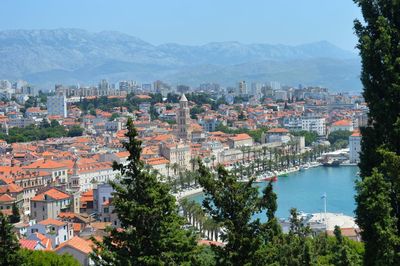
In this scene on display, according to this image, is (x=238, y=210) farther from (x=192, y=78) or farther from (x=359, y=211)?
(x=192, y=78)

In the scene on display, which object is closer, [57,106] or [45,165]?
[45,165]

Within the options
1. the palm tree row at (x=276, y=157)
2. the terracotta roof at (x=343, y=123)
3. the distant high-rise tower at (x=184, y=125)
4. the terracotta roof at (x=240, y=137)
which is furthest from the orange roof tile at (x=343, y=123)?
the distant high-rise tower at (x=184, y=125)

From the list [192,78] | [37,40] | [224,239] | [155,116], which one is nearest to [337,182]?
[155,116]

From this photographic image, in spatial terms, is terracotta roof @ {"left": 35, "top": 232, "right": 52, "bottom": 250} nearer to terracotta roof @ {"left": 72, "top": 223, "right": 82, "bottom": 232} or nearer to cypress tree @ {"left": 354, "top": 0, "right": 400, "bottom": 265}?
terracotta roof @ {"left": 72, "top": 223, "right": 82, "bottom": 232}

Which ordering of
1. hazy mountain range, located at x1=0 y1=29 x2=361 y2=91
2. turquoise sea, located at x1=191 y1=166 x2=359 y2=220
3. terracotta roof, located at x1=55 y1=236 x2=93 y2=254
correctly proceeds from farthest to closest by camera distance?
hazy mountain range, located at x1=0 y1=29 x2=361 y2=91, turquoise sea, located at x1=191 y1=166 x2=359 y2=220, terracotta roof, located at x1=55 y1=236 x2=93 y2=254

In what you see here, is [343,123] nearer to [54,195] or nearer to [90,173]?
[90,173]

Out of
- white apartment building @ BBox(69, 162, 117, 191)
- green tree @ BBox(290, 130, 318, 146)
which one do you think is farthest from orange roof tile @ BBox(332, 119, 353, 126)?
white apartment building @ BBox(69, 162, 117, 191)

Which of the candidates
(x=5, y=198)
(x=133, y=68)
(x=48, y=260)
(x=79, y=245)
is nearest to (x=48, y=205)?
(x=5, y=198)
